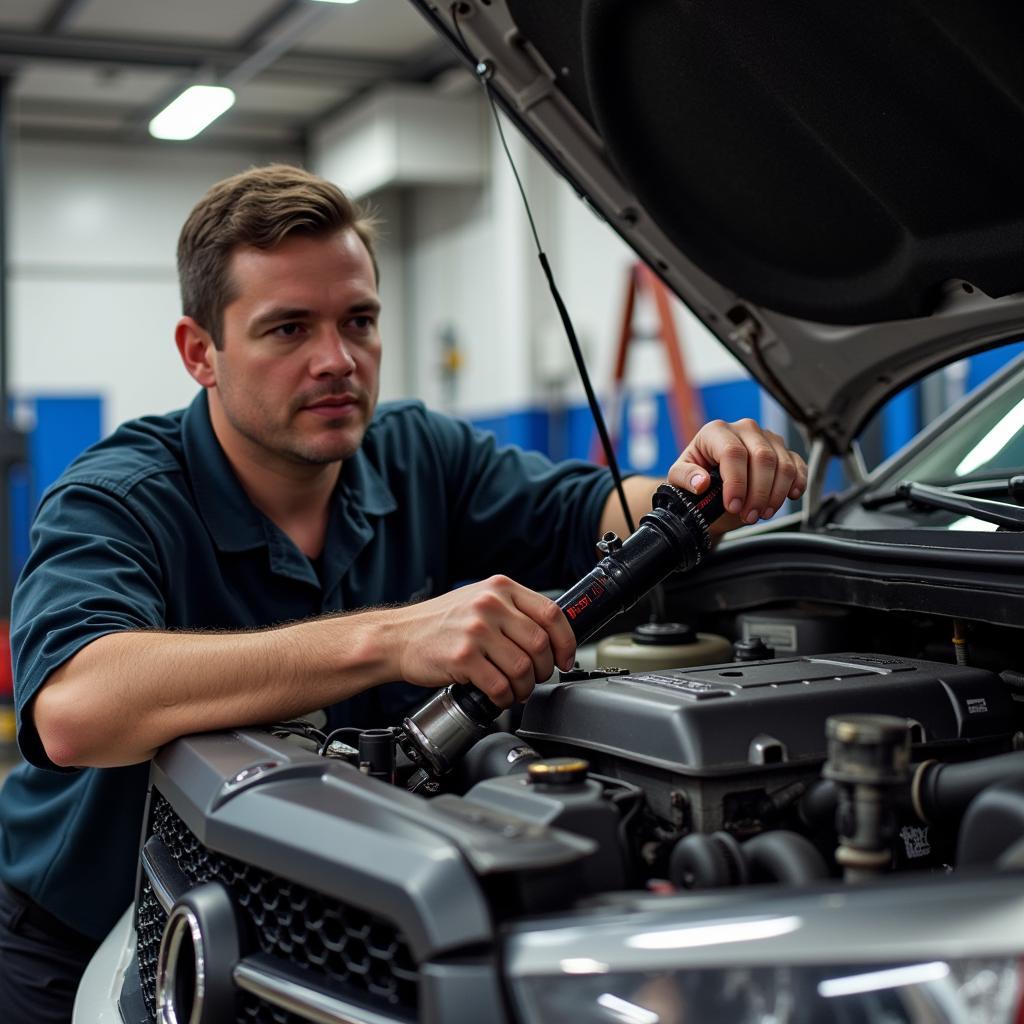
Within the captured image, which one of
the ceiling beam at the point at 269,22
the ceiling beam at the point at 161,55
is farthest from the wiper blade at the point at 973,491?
the ceiling beam at the point at 161,55

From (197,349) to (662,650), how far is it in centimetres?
89

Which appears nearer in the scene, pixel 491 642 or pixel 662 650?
pixel 491 642

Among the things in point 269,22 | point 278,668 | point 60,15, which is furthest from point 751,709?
point 60,15

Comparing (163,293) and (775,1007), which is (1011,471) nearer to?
(775,1007)

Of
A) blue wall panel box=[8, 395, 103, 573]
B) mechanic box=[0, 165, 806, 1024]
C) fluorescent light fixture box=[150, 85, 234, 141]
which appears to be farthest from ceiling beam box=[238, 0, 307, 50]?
mechanic box=[0, 165, 806, 1024]

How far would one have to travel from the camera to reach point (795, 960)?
0.72 metres

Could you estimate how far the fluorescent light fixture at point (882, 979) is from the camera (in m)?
0.70

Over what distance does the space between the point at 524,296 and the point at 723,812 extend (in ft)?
23.9

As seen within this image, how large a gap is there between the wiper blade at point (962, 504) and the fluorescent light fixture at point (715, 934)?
0.80 meters

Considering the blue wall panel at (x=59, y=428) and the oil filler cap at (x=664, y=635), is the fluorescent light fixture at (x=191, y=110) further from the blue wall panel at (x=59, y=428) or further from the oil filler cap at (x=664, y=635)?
the oil filler cap at (x=664, y=635)

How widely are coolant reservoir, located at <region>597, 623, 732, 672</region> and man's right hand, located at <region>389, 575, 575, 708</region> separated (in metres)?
0.27

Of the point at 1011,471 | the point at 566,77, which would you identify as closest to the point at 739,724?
the point at 1011,471

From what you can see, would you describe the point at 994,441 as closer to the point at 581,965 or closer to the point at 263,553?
the point at 263,553

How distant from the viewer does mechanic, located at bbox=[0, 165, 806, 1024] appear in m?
1.28
